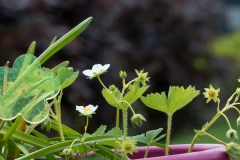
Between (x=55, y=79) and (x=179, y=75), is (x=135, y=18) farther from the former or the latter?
(x=55, y=79)

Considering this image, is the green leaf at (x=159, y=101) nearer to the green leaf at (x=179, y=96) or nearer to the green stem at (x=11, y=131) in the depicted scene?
the green leaf at (x=179, y=96)

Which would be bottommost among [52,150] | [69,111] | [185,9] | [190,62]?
[52,150]

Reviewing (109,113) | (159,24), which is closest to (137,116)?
(109,113)

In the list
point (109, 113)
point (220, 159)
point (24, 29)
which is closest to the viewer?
point (220, 159)

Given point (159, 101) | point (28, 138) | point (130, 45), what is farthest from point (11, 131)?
point (130, 45)

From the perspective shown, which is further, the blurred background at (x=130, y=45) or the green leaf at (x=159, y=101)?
the blurred background at (x=130, y=45)

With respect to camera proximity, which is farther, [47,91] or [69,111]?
[69,111]

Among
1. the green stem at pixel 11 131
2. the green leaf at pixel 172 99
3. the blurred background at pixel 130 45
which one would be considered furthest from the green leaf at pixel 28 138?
the blurred background at pixel 130 45
